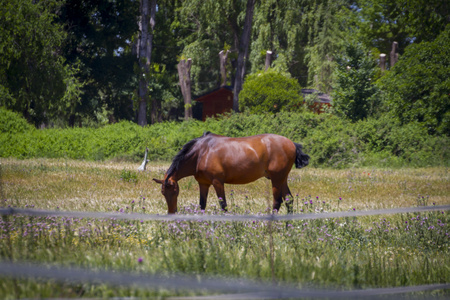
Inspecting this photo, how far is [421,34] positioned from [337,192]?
29527 mm

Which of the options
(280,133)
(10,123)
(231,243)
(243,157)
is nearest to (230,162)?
(243,157)

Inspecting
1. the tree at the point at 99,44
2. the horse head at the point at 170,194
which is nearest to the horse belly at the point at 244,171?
the horse head at the point at 170,194

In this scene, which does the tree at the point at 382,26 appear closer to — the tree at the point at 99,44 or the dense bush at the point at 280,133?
the dense bush at the point at 280,133

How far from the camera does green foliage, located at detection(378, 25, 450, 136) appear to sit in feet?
82.8

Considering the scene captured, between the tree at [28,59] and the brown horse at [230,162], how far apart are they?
2261cm

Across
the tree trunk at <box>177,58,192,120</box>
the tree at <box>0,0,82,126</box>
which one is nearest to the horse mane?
the tree at <box>0,0,82,126</box>

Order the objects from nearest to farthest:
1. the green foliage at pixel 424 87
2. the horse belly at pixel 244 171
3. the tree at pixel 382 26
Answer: the horse belly at pixel 244 171 < the green foliage at pixel 424 87 < the tree at pixel 382 26

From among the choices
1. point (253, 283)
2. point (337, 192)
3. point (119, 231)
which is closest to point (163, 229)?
point (119, 231)

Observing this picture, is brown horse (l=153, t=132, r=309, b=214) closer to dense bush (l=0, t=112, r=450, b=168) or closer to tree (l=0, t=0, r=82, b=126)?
dense bush (l=0, t=112, r=450, b=168)

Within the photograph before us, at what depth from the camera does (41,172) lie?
1758cm

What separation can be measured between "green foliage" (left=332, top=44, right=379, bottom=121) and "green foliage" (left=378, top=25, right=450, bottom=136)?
3.03m

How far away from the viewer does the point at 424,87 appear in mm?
26016

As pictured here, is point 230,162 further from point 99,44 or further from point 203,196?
point 99,44

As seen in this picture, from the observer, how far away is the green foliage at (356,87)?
101ft
